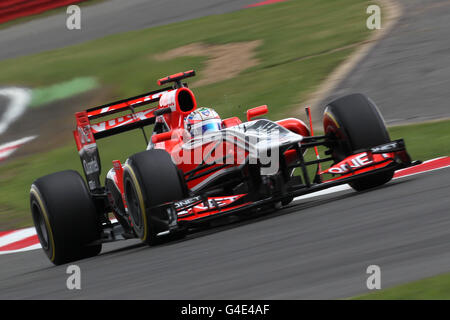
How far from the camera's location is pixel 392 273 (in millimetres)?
4887

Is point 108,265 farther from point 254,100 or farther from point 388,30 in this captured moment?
point 388,30

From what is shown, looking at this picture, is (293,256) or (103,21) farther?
(103,21)

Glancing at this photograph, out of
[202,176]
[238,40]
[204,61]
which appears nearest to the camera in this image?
[202,176]

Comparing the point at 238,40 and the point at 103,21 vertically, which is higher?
the point at 103,21

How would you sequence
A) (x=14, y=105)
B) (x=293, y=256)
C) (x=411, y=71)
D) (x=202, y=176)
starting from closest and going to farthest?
1. (x=293, y=256)
2. (x=202, y=176)
3. (x=411, y=71)
4. (x=14, y=105)

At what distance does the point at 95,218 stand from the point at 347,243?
10.9ft

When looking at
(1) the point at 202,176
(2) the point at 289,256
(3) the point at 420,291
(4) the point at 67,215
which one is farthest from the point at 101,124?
(3) the point at 420,291

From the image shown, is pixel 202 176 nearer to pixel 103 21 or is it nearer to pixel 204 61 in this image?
pixel 204 61

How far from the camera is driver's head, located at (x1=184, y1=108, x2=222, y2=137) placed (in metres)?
8.35

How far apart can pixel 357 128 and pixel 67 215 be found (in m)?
2.83

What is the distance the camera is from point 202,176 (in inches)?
325

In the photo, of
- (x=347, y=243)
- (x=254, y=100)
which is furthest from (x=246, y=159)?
(x=254, y=100)

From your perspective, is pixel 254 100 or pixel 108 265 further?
pixel 254 100

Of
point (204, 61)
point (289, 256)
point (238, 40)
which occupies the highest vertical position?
point (238, 40)
